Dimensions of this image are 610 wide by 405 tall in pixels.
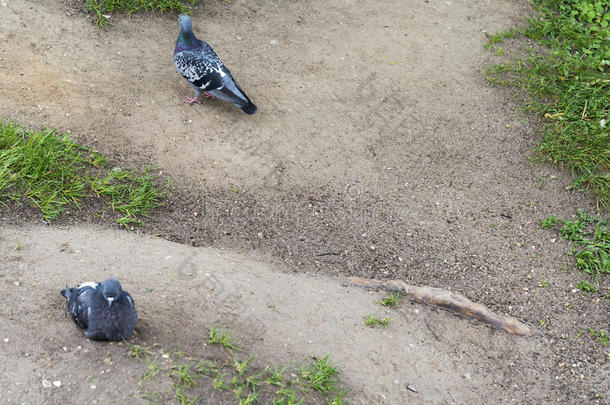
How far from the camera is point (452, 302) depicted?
4.48 metres

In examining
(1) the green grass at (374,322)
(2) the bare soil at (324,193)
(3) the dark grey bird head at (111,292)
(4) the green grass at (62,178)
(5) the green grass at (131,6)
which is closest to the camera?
(3) the dark grey bird head at (111,292)

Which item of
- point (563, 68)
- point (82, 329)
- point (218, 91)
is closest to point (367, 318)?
point (82, 329)

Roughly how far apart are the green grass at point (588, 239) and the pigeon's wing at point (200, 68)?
347 cm

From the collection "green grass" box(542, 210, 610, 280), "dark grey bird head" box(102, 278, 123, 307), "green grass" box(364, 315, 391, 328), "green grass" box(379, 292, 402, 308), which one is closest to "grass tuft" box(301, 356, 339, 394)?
"green grass" box(364, 315, 391, 328)

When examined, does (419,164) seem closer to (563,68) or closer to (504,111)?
(504,111)

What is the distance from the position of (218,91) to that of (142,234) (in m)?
1.86

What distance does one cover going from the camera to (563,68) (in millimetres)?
6898

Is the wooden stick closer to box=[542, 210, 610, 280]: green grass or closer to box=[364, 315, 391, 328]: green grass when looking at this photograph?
box=[364, 315, 391, 328]: green grass

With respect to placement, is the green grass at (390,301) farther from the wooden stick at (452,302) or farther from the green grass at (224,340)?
the green grass at (224,340)

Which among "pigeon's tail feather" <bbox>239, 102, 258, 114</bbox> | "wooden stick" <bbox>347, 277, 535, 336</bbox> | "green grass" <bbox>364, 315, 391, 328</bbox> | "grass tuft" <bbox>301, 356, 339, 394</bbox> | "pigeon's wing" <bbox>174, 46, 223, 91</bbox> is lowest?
"wooden stick" <bbox>347, 277, 535, 336</bbox>

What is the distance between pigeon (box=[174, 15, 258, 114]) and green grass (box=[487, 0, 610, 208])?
3128 mm

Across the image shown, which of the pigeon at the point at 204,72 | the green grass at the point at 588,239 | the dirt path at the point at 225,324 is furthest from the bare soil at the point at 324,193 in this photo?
the pigeon at the point at 204,72

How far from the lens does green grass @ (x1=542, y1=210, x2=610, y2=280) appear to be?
4984 mm

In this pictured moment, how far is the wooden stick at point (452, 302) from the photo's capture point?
4441 millimetres
